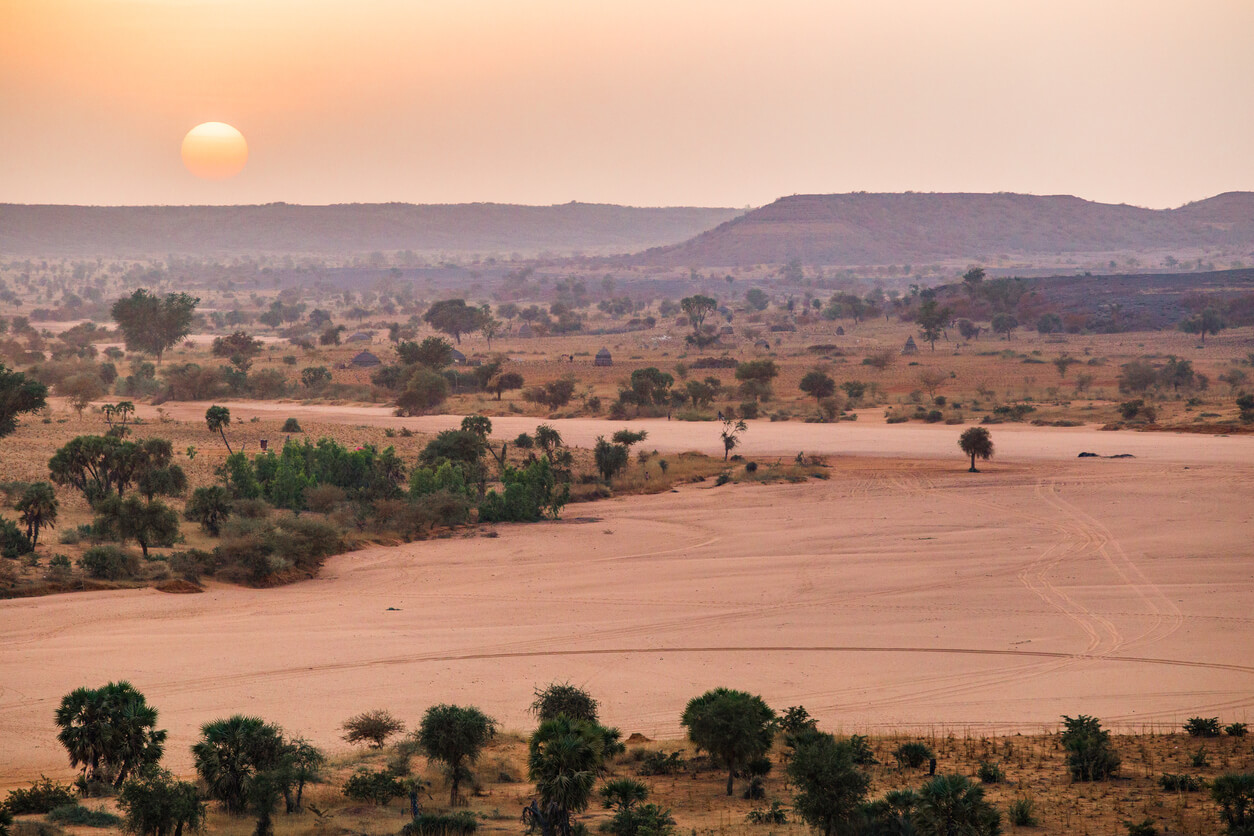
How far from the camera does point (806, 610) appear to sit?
91.9ft

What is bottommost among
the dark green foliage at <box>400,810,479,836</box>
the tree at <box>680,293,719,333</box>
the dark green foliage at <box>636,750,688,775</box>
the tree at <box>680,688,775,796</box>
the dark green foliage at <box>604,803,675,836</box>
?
the dark green foliage at <box>636,750,688,775</box>

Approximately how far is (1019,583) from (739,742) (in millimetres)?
16129

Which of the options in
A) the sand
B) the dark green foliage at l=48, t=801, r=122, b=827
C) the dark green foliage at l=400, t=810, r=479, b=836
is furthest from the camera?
the sand

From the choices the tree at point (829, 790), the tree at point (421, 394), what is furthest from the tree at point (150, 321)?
the tree at point (829, 790)

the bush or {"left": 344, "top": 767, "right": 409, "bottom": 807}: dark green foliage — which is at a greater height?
the bush

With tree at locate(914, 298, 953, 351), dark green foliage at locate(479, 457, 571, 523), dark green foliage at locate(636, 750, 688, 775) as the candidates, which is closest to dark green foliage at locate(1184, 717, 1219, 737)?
dark green foliage at locate(636, 750, 688, 775)

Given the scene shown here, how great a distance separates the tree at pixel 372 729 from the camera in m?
19.1

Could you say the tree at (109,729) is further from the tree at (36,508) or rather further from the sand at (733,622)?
the tree at (36,508)

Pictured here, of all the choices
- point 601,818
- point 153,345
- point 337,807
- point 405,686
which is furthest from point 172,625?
point 153,345

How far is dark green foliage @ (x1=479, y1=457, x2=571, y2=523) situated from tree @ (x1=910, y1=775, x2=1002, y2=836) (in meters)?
25.7

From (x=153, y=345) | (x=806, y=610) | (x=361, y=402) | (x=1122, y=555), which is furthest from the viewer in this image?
(x=153, y=345)

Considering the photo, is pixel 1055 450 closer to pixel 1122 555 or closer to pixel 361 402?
pixel 1122 555

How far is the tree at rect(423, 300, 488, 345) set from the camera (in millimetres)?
116250

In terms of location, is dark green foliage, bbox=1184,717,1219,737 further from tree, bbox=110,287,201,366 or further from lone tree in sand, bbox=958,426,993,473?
tree, bbox=110,287,201,366
